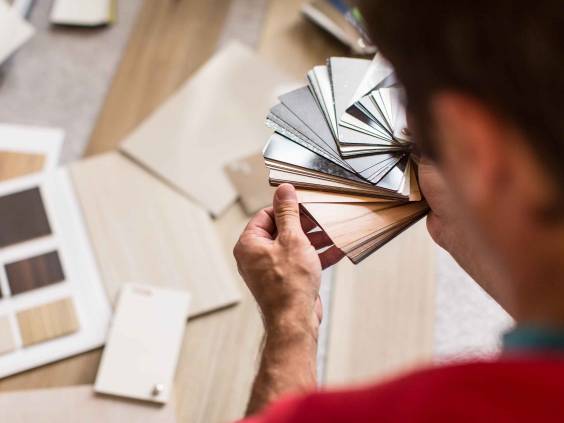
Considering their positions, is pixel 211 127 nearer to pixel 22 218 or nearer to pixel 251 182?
pixel 251 182

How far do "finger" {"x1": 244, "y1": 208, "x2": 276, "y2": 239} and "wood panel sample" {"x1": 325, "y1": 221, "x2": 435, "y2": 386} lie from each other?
0.47 m

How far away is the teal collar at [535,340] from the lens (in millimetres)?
480

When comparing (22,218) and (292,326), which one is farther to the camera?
(22,218)

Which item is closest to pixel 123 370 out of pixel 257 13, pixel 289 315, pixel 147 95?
pixel 289 315

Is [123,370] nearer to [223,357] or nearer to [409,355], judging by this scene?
[223,357]

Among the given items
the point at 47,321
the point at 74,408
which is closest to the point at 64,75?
the point at 47,321

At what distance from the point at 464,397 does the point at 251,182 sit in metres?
0.96

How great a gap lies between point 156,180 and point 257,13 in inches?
23.0

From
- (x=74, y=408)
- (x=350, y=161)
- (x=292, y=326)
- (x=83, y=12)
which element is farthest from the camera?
(x=83, y=12)

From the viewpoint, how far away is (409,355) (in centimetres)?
133

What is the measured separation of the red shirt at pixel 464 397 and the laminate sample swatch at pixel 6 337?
2.85 ft

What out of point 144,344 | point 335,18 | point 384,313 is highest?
point 335,18

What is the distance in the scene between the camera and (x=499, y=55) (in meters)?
0.47

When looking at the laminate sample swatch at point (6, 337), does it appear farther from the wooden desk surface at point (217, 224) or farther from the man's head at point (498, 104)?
the man's head at point (498, 104)
